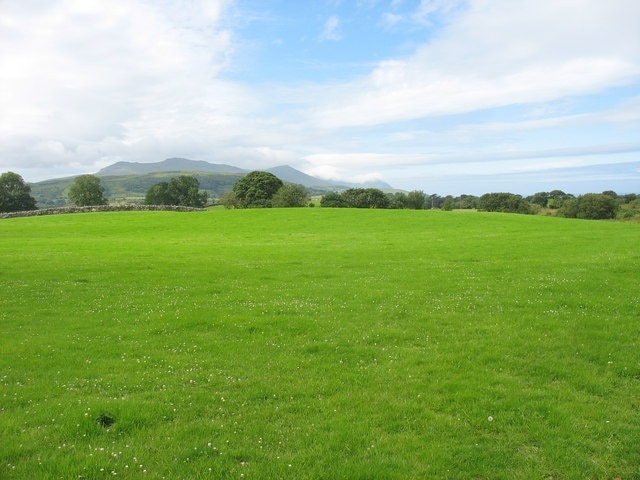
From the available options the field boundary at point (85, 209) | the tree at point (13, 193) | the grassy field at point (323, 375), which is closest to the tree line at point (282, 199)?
the tree at point (13, 193)

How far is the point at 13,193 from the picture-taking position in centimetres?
11831

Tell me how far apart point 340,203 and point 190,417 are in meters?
126

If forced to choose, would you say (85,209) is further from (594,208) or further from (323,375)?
(594,208)

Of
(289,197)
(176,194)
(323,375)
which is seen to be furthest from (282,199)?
(323,375)

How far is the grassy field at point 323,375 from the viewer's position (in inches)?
271

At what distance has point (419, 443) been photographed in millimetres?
7254

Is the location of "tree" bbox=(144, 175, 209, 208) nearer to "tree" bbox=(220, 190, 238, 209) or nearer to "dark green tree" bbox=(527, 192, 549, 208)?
"tree" bbox=(220, 190, 238, 209)

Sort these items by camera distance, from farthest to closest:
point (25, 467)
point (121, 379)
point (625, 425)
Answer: point (121, 379) → point (625, 425) → point (25, 467)

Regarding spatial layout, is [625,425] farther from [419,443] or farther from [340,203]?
[340,203]

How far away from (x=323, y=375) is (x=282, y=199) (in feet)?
345

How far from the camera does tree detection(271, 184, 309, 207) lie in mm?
113375

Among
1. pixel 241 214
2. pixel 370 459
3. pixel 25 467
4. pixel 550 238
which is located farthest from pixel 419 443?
pixel 241 214

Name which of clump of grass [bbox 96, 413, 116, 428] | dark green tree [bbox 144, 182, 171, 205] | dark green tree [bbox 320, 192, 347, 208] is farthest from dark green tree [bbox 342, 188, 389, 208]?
clump of grass [bbox 96, 413, 116, 428]

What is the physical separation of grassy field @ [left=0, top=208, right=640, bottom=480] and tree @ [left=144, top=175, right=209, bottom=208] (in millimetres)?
132353
